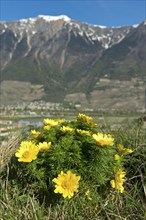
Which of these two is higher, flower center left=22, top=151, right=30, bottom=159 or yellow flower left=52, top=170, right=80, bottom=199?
flower center left=22, top=151, right=30, bottom=159

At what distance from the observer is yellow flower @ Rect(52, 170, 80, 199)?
3764mm

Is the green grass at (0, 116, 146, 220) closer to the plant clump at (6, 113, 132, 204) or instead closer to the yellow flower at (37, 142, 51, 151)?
the plant clump at (6, 113, 132, 204)

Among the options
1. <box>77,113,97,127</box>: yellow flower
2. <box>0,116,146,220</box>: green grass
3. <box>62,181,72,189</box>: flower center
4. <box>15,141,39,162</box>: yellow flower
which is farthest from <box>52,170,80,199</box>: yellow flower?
<box>77,113,97,127</box>: yellow flower

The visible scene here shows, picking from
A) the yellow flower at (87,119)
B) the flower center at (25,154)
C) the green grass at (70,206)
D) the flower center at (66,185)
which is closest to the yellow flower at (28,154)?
the flower center at (25,154)

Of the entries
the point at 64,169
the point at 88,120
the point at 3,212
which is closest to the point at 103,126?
the point at 88,120

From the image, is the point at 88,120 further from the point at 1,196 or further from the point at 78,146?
the point at 1,196

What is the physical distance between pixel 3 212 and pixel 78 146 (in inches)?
45.1

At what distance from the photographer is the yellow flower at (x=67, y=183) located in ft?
12.4

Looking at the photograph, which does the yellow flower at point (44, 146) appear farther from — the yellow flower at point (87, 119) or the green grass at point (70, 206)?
the yellow flower at point (87, 119)

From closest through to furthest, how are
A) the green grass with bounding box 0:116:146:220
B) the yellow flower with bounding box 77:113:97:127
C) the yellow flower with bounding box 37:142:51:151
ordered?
the green grass with bounding box 0:116:146:220 < the yellow flower with bounding box 37:142:51:151 < the yellow flower with bounding box 77:113:97:127

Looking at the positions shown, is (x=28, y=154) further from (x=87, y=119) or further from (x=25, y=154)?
(x=87, y=119)

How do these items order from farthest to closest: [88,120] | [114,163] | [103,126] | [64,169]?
[103,126]
[88,120]
[114,163]
[64,169]

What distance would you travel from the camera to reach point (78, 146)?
4266mm

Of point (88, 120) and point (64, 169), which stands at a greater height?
point (88, 120)
